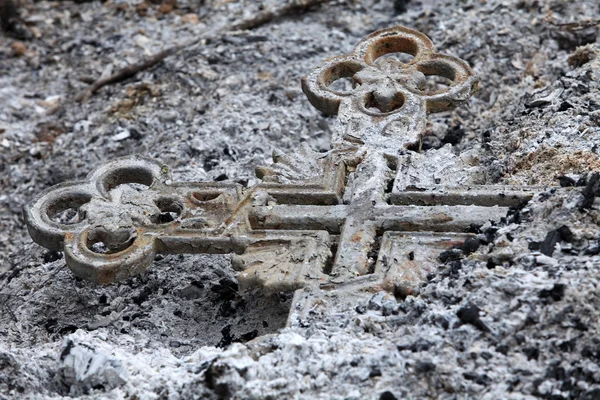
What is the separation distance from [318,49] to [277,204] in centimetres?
149

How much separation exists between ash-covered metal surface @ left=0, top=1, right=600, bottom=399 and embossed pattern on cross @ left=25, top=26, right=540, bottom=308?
0.25 feet

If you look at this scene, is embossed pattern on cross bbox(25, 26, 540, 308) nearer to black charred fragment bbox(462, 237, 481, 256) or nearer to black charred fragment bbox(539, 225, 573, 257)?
black charred fragment bbox(462, 237, 481, 256)

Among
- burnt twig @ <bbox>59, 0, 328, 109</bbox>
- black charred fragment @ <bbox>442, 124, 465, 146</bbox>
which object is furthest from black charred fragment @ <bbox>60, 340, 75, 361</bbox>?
burnt twig @ <bbox>59, 0, 328, 109</bbox>

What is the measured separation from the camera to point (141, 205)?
2650 millimetres

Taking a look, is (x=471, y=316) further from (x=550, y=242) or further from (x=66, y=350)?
(x=66, y=350)

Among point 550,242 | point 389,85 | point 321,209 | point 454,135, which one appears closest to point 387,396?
point 550,242

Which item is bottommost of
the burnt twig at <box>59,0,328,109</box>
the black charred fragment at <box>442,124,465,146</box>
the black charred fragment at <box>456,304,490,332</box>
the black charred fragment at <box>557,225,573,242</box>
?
the burnt twig at <box>59,0,328,109</box>

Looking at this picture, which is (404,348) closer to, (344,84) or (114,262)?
(114,262)

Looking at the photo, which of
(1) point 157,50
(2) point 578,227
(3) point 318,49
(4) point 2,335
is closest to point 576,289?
(2) point 578,227

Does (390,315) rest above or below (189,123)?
above

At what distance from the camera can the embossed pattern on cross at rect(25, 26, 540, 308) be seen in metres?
2.38

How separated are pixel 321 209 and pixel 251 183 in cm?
60

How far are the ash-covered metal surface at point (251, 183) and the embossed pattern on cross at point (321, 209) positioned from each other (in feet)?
0.25

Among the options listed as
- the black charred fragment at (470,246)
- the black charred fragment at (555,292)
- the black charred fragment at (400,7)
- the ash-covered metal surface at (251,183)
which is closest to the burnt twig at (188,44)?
the ash-covered metal surface at (251,183)
